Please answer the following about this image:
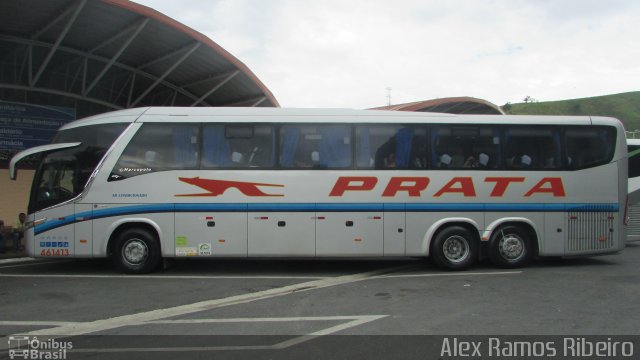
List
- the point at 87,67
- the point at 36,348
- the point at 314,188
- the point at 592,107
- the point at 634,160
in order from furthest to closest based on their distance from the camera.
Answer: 1. the point at 592,107
2. the point at 87,67
3. the point at 634,160
4. the point at 314,188
5. the point at 36,348

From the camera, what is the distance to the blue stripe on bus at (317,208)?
9.53 metres

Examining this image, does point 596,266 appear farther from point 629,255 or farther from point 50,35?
point 50,35

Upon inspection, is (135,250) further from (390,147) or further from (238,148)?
(390,147)

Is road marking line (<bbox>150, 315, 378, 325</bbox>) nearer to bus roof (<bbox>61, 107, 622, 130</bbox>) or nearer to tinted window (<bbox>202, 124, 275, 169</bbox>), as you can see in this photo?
tinted window (<bbox>202, 124, 275, 169</bbox>)

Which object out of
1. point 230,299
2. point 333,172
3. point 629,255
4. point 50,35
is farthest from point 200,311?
point 50,35

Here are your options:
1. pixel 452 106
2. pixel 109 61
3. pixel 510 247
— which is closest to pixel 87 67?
pixel 109 61

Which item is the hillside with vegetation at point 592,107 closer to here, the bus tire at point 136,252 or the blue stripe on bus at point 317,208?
the blue stripe on bus at point 317,208

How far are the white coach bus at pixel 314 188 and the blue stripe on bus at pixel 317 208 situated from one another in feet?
0.08

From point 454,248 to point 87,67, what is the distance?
48.8ft

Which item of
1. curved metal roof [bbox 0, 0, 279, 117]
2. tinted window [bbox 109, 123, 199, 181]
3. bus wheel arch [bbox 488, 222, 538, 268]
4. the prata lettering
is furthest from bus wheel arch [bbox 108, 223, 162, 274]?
curved metal roof [bbox 0, 0, 279, 117]

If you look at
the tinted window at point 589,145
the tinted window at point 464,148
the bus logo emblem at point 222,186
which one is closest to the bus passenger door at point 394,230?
the tinted window at point 464,148

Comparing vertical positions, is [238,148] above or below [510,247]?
above

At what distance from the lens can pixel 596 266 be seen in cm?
1052

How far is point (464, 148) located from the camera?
9.90m
